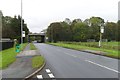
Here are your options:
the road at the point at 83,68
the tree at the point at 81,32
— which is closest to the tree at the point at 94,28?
the tree at the point at 81,32

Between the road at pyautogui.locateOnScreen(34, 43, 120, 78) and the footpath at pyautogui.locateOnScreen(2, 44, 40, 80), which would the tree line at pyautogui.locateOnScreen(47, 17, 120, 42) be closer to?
the road at pyautogui.locateOnScreen(34, 43, 120, 78)

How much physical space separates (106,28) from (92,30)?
1101 cm

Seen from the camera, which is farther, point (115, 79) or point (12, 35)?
point (12, 35)

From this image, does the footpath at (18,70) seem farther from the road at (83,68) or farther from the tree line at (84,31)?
the tree line at (84,31)

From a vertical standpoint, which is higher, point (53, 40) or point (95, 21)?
point (95, 21)

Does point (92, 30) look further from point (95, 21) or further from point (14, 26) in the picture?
point (14, 26)

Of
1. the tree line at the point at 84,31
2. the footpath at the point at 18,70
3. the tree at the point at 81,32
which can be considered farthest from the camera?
the tree line at the point at 84,31

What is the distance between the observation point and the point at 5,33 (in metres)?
109

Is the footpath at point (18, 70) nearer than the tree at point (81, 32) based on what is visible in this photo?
Yes

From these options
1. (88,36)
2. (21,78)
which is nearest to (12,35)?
(88,36)

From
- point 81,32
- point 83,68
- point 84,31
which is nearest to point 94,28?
point 84,31

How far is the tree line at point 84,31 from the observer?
13738 cm

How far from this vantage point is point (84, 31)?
451ft

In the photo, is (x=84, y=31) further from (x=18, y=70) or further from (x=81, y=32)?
(x=18, y=70)
